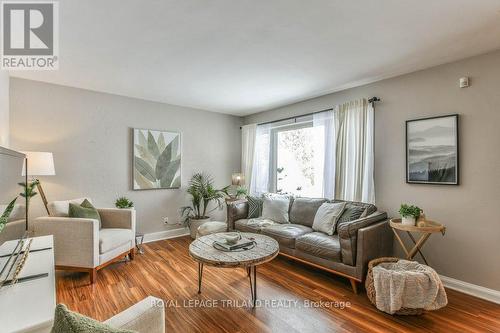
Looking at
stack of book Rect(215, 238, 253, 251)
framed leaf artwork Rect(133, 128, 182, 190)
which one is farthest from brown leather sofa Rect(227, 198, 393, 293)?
framed leaf artwork Rect(133, 128, 182, 190)

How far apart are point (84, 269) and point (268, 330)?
82.3 inches

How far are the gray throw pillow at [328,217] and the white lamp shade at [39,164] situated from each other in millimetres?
3380

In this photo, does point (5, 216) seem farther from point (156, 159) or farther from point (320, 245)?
point (156, 159)

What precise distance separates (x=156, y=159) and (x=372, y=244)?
3.50 metres

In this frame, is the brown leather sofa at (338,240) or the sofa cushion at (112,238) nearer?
the brown leather sofa at (338,240)

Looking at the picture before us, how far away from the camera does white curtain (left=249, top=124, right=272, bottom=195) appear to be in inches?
190

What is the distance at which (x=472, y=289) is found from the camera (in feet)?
8.18

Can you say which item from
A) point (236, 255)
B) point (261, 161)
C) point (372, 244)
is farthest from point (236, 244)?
point (261, 161)

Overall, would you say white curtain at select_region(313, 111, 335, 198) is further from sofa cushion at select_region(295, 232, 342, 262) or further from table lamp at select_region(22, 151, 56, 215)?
table lamp at select_region(22, 151, 56, 215)

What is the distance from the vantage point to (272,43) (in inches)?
89.7

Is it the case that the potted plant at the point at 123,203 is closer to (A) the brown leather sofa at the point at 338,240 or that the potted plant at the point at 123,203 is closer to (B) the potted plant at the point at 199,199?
(B) the potted plant at the point at 199,199

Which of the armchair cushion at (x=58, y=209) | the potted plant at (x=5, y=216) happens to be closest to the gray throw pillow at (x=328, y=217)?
the potted plant at (x=5, y=216)

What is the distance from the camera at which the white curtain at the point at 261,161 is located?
484 cm

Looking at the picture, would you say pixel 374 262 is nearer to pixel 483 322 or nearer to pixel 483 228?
pixel 483 322
